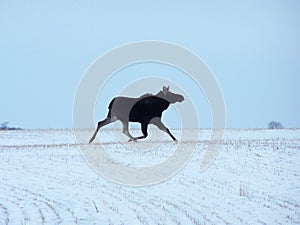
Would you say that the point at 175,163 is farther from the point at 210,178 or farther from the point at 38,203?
the point at 38,203

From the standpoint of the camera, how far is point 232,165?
17531 millimetres

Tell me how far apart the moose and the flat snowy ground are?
547cm

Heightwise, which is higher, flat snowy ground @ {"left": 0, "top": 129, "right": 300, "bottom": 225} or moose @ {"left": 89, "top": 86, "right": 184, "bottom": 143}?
moose @ {"left": 89, "top": 86, "right": 184, "bottom": 143}

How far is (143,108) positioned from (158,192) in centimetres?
1257

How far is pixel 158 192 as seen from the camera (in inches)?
540

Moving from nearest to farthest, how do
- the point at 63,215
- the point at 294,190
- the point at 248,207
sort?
the point at 63,215, the point at 248,207, the point at 294,190

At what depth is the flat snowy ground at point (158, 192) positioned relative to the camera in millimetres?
11102

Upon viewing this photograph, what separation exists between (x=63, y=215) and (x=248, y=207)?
11.7 ft

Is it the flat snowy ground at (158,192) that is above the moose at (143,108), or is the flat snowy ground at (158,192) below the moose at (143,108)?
below

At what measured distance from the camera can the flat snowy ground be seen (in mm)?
11102

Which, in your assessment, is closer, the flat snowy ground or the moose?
the flat snowy ground

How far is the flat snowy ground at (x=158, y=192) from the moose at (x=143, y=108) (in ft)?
17.9

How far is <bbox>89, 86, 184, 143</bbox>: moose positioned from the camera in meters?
26.0

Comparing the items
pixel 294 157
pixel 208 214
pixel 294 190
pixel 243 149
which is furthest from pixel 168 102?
pixel 208 214
